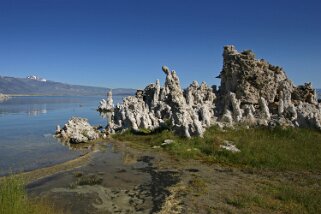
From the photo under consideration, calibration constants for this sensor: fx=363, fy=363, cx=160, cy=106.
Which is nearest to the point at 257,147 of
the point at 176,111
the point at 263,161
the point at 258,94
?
the point at 263,161

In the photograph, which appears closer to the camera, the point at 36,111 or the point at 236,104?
the point at 236,104

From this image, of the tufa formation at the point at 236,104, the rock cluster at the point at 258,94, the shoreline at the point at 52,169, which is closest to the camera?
the shoreline at the point at 52,169

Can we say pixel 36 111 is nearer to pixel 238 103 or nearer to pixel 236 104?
pixel 238 103

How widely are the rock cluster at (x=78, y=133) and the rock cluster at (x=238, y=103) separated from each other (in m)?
4.35

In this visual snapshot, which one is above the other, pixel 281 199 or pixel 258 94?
pixel 258 94

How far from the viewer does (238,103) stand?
50125 millimetres

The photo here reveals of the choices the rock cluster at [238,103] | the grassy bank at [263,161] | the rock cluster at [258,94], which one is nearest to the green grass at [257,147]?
the grassy bank at [263,161]

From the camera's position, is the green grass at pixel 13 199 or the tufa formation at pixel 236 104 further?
the tufa formation at pixel 236 104

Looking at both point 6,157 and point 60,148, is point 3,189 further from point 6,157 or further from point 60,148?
point 60,148

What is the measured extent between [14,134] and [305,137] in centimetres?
4679

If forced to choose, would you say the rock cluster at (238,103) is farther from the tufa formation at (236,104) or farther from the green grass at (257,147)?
the green grass at (257,147)

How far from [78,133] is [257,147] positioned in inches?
1031

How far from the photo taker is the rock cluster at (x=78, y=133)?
49.5m

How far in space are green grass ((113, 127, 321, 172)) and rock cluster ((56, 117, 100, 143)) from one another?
302 inches
